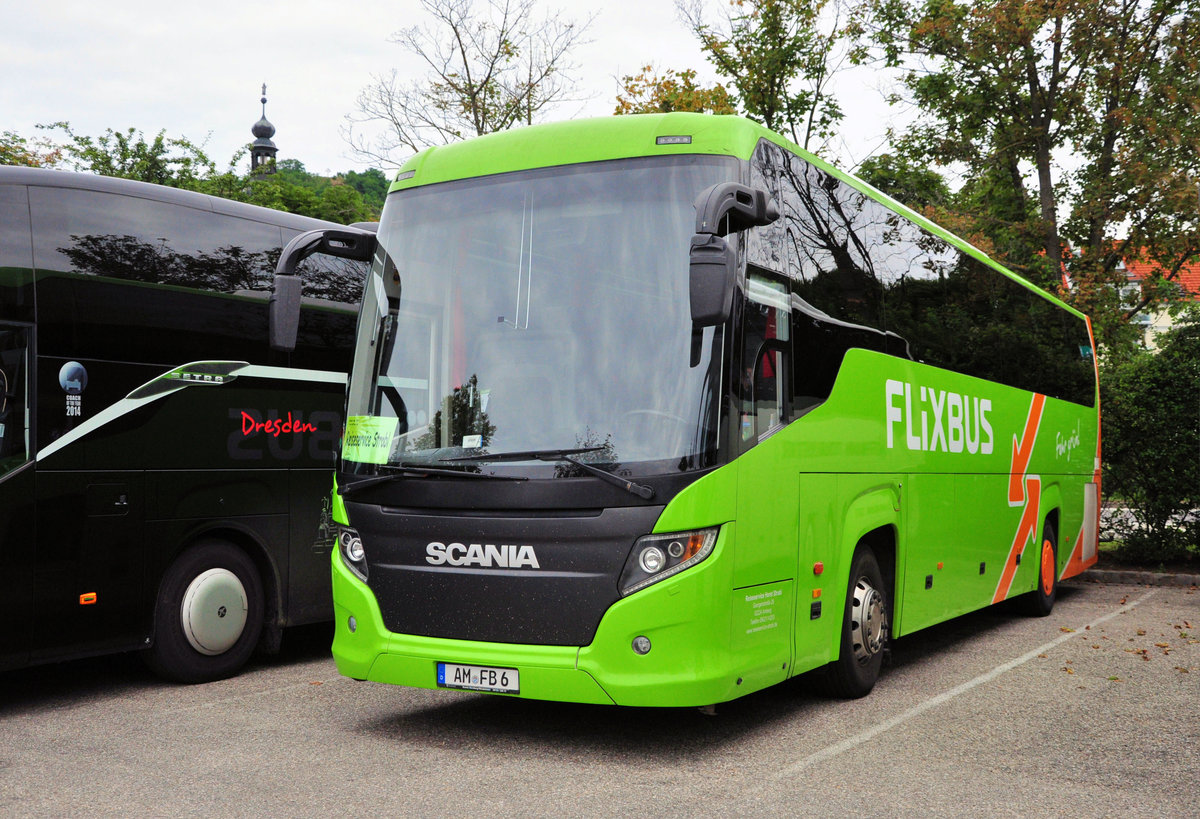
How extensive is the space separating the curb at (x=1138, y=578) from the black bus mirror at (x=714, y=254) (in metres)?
11.6

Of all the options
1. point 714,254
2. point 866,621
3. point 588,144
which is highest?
point 588,144

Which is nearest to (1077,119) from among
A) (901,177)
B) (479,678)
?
(901,177)

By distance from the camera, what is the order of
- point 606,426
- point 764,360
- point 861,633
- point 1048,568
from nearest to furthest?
point 606,426
point 764,360
point 861,633
point 1048,568

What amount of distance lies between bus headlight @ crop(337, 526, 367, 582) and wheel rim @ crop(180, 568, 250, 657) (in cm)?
210

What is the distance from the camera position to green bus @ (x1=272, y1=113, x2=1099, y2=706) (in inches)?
226

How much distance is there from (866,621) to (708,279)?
10.6 feet

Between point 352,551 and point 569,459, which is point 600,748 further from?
point 352,551

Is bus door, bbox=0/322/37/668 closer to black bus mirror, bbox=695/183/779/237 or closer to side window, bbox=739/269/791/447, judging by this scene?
black bus mirror, bbox=695/183/779/237

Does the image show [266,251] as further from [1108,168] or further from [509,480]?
[1108,168]

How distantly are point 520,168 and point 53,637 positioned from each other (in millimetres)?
4120

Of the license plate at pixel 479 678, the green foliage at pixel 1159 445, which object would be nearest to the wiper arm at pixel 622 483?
the license plate at pixel 479 678

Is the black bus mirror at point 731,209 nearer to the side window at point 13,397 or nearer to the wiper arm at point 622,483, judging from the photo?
the wiper arm at point 622,483

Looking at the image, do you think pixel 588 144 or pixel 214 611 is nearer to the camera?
pixel 588 144

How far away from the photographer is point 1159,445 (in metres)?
15.7
